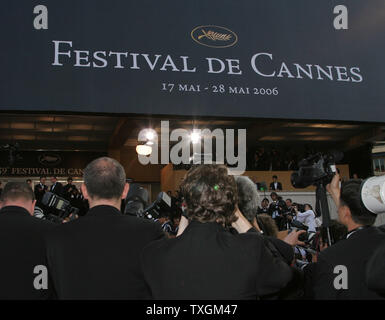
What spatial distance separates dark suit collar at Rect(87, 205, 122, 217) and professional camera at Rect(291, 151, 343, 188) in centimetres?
127

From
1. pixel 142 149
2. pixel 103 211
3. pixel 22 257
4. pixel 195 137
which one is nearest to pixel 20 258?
pixel 22 257

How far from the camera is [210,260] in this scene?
1.48 meters

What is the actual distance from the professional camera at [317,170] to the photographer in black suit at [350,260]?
1.48 feet

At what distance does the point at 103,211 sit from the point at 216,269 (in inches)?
23.3

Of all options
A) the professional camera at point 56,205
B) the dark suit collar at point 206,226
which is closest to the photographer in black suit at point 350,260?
the dark suit collar at point 206,226

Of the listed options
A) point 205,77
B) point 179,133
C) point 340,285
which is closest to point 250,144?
point 179,133

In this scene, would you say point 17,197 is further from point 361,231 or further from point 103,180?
point 361,231

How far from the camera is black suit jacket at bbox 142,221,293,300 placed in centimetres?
146

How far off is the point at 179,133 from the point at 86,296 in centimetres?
1327

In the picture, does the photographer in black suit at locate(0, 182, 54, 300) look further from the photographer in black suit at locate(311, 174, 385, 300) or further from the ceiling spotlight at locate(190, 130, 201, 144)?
the ceiling spotlight at locate(190, 130, 201, 144)

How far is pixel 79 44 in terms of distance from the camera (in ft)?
15.8

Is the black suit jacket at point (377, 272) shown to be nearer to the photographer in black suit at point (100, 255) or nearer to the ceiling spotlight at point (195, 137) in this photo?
the photographer in black suit at point (100, 255)

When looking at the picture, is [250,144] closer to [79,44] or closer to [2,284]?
[79,44]
